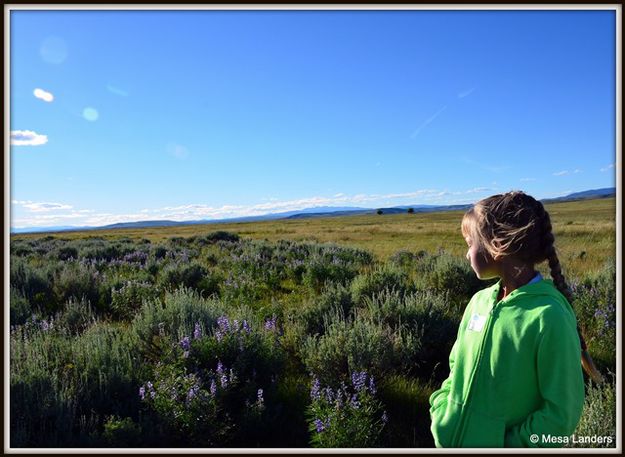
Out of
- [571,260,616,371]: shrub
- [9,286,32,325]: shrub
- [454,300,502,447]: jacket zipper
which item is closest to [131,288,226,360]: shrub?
[9,286,32,325]: shrub

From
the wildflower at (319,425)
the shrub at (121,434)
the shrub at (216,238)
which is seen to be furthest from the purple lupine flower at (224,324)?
the shrub at (216,238)

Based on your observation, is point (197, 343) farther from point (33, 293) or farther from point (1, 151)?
point (33, 293)

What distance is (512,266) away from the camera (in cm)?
208

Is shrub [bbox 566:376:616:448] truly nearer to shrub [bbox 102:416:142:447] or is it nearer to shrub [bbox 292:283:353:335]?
shrub [bbox 292:283:353:335]

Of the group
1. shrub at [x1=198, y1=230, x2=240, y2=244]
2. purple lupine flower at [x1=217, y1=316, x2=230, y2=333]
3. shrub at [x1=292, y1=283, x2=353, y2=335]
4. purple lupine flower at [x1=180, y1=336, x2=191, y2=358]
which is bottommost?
shrub at [x1=292, y1=283, x2=353, y2=335]

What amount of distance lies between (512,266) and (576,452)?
3.85ft

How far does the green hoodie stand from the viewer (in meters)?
1.74

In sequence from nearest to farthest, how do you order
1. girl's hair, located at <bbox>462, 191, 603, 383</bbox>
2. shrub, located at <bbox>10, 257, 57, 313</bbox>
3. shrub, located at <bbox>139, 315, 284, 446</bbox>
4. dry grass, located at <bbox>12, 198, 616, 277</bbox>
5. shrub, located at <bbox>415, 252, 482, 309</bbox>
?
girl's hair, located at <bbox>462, 191, 603, 383</bbox> → shrub, located at <bbox>139, 315, 284, 446</bbox> → shrub, located at <bbox>10, 257, 57, 313</bbox> → shrub, located at <bbox>415, 252, 482, 309</bbox> → dry grass, located at <bbox>12, 198, 616, 277</bbox>

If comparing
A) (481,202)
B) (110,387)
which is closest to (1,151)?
(110,387)

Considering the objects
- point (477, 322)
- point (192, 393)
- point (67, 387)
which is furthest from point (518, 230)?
point (67, 387)

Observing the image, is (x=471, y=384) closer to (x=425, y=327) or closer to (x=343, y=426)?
(x=343, y=426)

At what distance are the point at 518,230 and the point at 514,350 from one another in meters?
0.57

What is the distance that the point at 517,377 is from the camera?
6.16 feet

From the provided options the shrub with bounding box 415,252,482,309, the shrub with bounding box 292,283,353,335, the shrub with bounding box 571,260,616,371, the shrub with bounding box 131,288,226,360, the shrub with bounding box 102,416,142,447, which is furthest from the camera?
the shrub with bounding box 415,252,482,309
